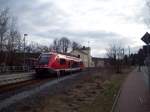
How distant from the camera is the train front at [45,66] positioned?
38094 millimetres

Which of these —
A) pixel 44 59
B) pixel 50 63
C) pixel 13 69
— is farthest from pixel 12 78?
pixel 13 69

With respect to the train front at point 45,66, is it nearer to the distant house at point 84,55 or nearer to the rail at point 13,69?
the rail at point 13,69

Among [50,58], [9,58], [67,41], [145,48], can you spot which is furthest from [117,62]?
[67,41]

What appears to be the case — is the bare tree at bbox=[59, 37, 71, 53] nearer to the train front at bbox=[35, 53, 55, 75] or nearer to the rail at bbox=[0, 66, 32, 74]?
the rail at bbox=[0, 66, 32, 74]

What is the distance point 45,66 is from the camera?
125ft

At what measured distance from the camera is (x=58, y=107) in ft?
51.9

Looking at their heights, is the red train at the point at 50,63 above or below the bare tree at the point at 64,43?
below

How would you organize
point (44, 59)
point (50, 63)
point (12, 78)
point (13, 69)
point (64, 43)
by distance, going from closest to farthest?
point (12, 78)
point (50, 63)
point (44, 59)
point (13, 69)
point (64, 43)

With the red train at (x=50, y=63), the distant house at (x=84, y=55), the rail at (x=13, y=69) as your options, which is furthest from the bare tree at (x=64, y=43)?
the red train at (x=50, y=63)

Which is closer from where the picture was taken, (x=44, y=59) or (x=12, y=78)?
(x=12, y=78)

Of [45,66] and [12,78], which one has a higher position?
[45,66]

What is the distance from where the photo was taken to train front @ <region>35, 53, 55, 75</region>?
38094 mm

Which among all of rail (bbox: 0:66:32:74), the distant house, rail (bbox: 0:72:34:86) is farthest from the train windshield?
the distant house

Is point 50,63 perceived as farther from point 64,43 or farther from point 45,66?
point 64,43
